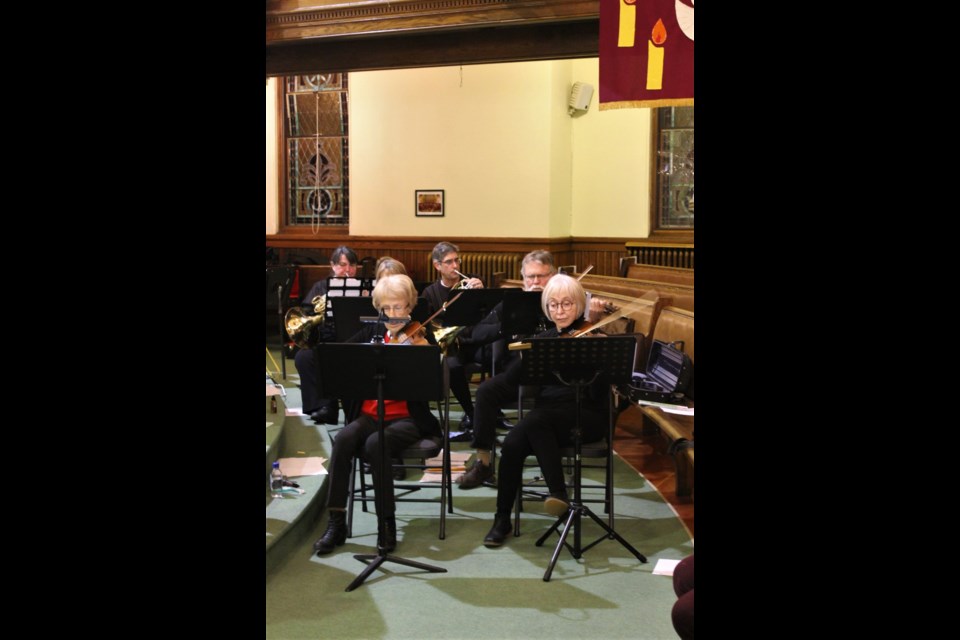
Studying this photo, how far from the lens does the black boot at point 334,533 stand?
510 cm

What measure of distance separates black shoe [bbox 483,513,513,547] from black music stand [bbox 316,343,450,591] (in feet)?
2.61

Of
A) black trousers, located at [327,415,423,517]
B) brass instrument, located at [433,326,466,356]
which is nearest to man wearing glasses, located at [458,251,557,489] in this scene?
brass instrument, located at [433,326,466,356]

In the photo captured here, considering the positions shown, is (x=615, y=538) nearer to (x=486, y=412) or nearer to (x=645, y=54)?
(x=486, y=412)

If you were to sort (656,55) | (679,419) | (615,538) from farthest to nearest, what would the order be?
(656,55), (679,419), (615,538)

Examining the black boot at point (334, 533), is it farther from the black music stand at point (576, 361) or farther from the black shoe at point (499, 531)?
the black music stand at point (576, 361)

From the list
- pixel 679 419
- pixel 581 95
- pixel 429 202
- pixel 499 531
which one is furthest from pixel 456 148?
pixel 499 531

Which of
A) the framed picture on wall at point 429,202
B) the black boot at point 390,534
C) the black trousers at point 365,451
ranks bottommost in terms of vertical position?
the black boot at point 390,534

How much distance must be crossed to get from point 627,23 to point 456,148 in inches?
265

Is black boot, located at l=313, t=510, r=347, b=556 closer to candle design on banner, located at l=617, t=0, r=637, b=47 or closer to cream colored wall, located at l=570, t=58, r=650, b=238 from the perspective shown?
candle design on banner, located at l=617, t=0, r=637, b=47

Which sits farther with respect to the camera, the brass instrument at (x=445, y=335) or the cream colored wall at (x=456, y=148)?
the cream colored wall at (x=456, y=148)

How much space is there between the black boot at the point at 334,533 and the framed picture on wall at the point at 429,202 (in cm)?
807

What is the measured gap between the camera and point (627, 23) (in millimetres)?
6098

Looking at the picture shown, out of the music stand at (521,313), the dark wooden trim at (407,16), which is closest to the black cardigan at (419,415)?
the music stand at (521,313)
